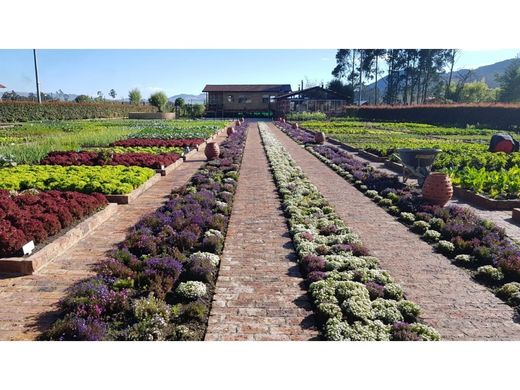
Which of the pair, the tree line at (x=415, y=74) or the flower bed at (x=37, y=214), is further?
the tree line at (x=415, y=74)

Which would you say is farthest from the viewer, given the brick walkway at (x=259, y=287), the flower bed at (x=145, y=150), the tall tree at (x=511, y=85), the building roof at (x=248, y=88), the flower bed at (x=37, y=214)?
the building roof at (x=248, y=88)

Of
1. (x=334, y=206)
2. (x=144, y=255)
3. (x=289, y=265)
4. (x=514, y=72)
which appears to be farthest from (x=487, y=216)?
(x=514, y=72)

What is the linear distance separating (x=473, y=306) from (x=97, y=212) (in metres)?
7.50

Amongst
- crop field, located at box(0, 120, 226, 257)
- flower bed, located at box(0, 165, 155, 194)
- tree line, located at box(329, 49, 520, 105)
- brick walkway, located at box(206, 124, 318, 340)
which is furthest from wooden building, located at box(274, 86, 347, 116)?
brick walkway, located at box(206, 124, 318, 340)

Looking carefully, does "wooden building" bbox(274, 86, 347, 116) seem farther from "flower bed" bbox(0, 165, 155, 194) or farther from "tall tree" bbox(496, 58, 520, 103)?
"flower bed" bbox(0, 165, 155, 194)

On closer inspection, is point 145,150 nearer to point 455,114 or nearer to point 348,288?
point 348,288

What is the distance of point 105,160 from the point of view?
15.4 m

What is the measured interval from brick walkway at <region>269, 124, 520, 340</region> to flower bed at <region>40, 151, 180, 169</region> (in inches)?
Answer: 314

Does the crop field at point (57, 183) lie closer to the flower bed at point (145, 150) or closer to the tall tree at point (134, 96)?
the flower bed at point (145, 150)

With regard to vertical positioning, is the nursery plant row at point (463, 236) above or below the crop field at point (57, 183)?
below

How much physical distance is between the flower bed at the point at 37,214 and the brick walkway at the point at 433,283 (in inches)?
226

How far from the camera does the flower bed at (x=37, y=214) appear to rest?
21.5ft

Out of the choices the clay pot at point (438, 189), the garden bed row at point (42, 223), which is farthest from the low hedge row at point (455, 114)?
the garden bed row at point (42, 223)

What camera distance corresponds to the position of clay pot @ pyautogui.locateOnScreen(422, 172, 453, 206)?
1002 centimetres
